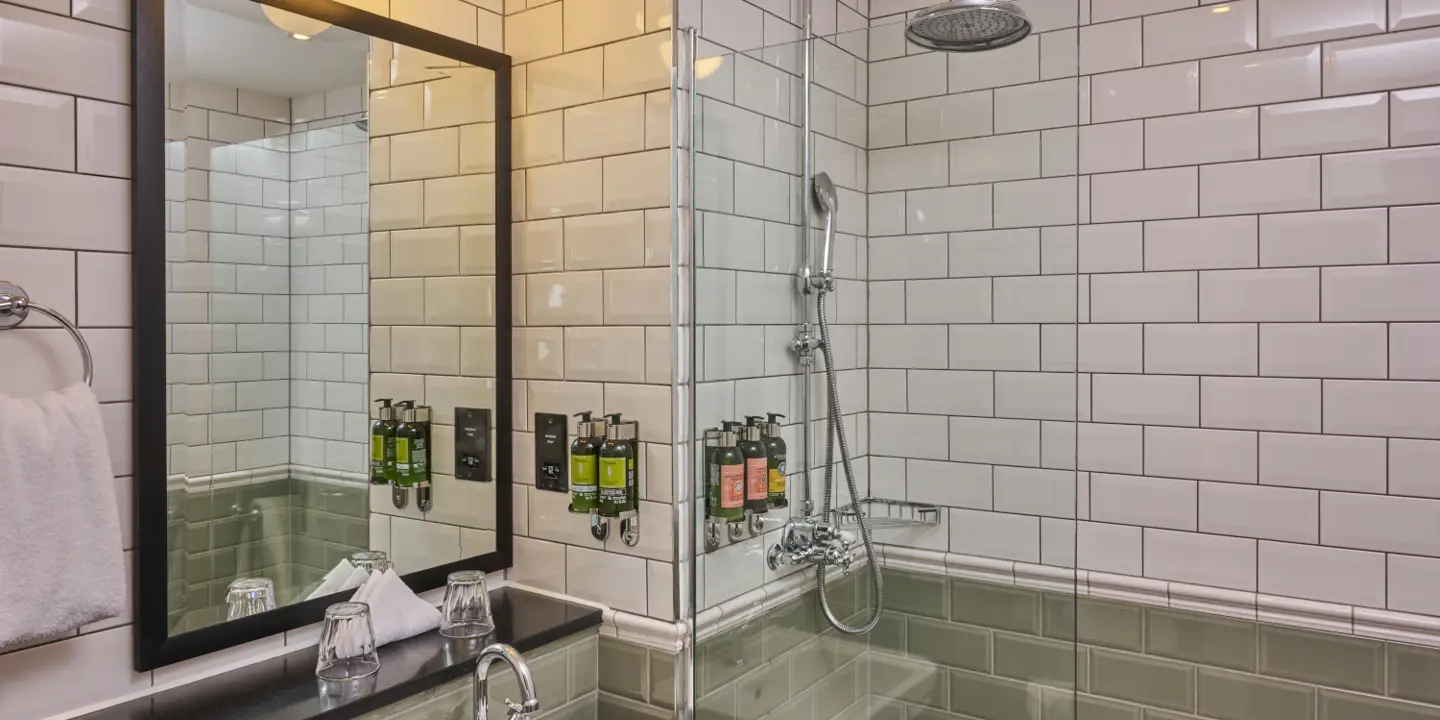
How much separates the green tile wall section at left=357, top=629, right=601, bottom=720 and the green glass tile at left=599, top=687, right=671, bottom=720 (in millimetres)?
19

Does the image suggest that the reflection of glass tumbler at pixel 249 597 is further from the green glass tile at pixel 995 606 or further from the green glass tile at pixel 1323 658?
the green glass tile at pixel 1323 658

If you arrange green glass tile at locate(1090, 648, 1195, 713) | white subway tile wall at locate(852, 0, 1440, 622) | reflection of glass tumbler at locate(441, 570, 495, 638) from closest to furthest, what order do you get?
white subway tile wall at locate(852, 0, 1440, 622), reflection of glass tumbler at locate(441, 570, 495, 638), green glass tile at locate(1090, 648, 1195, 713)

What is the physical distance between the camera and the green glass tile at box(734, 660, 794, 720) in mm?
1668

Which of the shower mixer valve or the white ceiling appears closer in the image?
the white ceiling

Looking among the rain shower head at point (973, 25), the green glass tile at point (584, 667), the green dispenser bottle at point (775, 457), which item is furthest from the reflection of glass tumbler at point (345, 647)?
the rain shower head at point (973, 25)

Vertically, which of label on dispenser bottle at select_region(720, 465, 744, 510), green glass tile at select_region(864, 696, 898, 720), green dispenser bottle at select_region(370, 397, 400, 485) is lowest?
green glass tile at select_region(864, 696, 898, 720)

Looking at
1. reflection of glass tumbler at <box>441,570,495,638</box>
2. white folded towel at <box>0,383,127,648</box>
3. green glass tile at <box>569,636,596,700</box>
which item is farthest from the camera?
green glass tile at <box>569,636,596,700</box>

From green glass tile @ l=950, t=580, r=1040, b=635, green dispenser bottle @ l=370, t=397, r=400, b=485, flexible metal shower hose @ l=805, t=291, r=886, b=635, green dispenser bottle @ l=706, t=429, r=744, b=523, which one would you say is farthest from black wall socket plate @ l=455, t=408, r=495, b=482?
green glass tile @ l=950, t=580, r=1040, b=635

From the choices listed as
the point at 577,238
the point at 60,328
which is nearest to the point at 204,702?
the point at 60,328

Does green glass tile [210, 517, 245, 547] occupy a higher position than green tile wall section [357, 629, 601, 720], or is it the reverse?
green glass tile [210, 517, 245, 547]

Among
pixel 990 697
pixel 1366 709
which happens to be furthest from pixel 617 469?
pixel 1366 709

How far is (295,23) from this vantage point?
1.56 metres

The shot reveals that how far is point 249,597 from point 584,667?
622 mm

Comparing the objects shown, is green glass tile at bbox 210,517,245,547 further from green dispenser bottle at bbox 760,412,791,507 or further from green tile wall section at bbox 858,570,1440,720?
green tile wall section at bbox 858,570,1440,720
